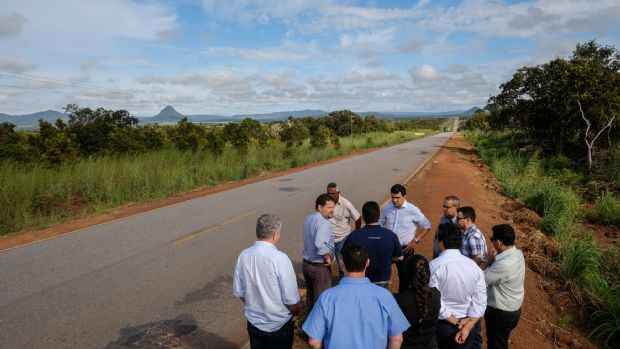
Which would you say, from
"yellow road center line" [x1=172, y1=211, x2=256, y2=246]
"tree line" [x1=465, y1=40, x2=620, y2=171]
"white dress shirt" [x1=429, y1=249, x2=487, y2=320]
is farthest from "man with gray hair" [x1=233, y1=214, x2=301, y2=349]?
"tree line" [x1=465, y1=40, x2=620, y2=171]

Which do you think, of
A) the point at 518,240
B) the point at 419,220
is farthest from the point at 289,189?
the point at 419,220

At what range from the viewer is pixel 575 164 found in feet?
72.2

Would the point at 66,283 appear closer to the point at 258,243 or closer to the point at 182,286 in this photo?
the point at 182,286

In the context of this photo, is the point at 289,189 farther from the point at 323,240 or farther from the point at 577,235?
the point at 323,240

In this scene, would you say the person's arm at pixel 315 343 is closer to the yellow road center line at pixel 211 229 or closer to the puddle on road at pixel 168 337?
the puddle on road at pixel 168 337

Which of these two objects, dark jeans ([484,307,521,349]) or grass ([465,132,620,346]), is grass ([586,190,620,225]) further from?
dark jeans ([484,307,521,349])

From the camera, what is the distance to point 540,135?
2584 cm

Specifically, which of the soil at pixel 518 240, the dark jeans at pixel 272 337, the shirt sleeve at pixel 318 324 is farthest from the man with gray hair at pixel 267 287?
the soil at pixel 518 240

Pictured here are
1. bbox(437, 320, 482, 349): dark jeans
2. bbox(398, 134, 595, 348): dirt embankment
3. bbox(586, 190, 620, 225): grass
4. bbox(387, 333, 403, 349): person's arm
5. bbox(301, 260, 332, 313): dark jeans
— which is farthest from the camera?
bbox(586, 190, 620, 225): grass

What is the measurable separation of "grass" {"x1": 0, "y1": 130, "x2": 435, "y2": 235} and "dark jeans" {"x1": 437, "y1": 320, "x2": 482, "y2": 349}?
10.2 metres

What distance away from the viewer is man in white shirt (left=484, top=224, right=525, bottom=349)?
3.87m

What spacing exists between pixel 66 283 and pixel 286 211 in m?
5.81

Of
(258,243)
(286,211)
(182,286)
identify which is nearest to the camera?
(258,243)

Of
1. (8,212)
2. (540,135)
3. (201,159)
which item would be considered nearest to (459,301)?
(8,212)
